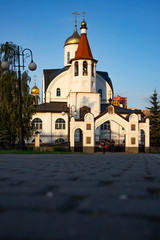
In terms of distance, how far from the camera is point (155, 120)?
46.6 meters

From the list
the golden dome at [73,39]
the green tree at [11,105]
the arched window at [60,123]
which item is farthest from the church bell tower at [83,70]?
the green tree at [11,105]

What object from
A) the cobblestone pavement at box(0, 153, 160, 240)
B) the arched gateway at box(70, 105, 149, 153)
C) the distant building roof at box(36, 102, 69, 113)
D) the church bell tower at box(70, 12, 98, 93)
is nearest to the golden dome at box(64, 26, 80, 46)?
the church bell tower at box(70, 12, 98, 93)

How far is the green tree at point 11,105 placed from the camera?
2502 centimetres

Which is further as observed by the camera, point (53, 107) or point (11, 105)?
point (53, 107)

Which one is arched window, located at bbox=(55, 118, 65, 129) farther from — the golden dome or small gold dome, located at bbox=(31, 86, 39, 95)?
small gold dome, located at bbox=(31, 86, 39, 95)

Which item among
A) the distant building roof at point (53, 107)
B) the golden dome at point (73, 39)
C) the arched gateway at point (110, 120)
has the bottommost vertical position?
the arched gateway at point (110, 120)

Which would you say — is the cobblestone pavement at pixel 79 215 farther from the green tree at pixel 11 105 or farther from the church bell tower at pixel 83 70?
the church bell tower at pixel 83 70

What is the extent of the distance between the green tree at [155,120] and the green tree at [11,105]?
24041mm

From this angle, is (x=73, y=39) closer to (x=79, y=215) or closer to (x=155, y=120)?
(x=155, y=120)

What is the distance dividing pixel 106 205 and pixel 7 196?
1122 millimetres

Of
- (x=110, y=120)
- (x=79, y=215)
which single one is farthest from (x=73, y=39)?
(x=79, y=215)

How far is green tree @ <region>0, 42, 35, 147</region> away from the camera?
25.0m

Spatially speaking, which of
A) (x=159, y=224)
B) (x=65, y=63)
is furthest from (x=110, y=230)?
(x=65, y=63)

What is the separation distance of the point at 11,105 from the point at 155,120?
27359 millimetres
